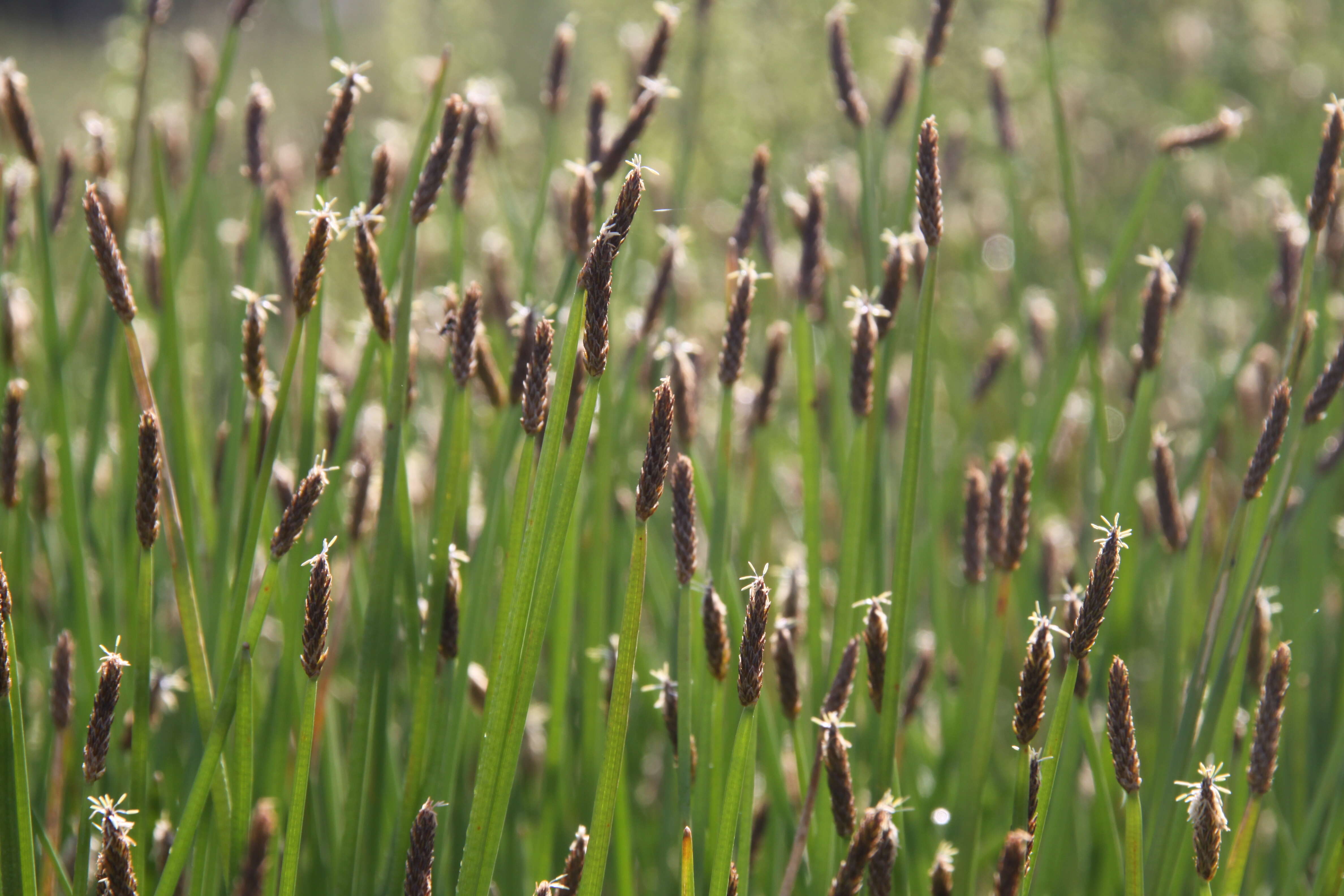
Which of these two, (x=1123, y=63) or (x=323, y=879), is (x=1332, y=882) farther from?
(x=1123, y=63)

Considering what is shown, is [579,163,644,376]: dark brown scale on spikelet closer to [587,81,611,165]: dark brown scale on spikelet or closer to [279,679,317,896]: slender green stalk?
[279,679,317,896]: slender green stalk

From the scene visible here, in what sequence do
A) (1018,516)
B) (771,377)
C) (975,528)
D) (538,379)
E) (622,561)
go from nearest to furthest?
(538,379) → (1018,516) → (975,528) → (771,377) → (622,561)

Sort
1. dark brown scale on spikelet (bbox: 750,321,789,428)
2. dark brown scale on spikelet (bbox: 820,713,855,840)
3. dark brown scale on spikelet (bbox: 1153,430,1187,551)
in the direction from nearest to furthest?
dark brown scale on spikelet (bbox: 820,713,855,840) < dark brown scale on spikelet (bbox: 1153,430,1187,551) < dark brown scale on spikelet (bbox: 750,321,789,428)

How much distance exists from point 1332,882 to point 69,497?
1.20 metres

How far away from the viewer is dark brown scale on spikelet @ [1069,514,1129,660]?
2.15ft

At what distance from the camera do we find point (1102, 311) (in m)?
1.40

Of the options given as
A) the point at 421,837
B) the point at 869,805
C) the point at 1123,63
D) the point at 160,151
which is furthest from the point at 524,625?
the point at 1123,63

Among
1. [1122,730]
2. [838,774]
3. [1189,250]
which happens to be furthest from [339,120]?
[1189,250]

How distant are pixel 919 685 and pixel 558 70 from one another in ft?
2.82

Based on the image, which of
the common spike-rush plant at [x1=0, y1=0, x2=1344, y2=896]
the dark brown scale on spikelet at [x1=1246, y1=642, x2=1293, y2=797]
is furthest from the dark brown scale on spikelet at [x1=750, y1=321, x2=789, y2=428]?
the dark brown scale on spikelet at [x1=1246, y1=642, x2=1293, y2=797]

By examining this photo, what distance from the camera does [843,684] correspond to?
0.82 metres

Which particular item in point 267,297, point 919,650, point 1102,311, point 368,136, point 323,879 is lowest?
point 323,879

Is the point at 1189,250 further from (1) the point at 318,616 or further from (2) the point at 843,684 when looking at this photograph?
(1) the point at 318,616

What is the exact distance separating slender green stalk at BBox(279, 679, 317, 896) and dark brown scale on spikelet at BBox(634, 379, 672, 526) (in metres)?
0.25
